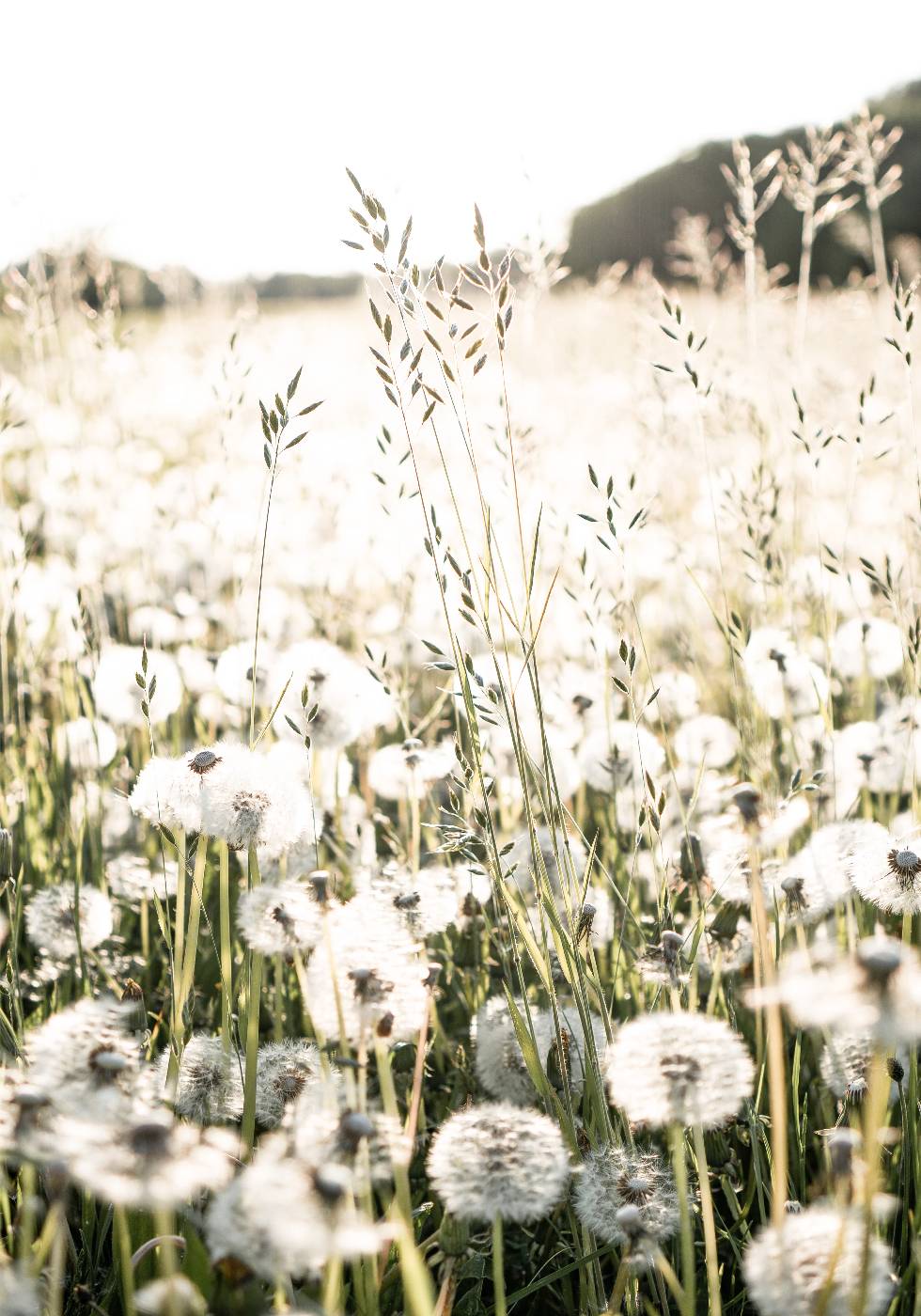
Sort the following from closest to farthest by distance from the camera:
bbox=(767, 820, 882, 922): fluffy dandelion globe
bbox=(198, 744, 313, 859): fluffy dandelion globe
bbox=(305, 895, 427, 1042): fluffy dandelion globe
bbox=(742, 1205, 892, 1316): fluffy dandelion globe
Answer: bbox=(742, 1205, 892, 1316): fluffy dandelion globe, bbox=(305, 895, 427, 1042): fluffy dandelion globe, bbox=(198, 744, 313, 859): fluffy dandelion globe, bbox=(767, 820, 882, 922): fluffy dandelion globe

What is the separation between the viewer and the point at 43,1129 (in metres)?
0.90

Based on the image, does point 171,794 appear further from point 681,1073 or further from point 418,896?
point 681,1073

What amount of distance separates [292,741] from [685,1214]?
1090 millimetres

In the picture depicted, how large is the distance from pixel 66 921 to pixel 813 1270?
1314mm

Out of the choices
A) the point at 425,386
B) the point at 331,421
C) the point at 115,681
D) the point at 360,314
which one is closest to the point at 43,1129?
the point at 425,386

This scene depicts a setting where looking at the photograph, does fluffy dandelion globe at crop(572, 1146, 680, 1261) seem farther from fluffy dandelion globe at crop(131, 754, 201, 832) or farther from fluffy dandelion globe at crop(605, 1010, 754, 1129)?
fluffy dandelion globe at crop(131, 754, 201, 832)

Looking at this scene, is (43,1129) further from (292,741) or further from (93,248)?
(93,248)

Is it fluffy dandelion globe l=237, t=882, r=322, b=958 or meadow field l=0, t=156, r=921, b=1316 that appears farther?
fluffy dandelion globe l=237, t=882, r=322, b=958

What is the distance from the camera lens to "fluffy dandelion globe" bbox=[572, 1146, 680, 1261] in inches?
44.9

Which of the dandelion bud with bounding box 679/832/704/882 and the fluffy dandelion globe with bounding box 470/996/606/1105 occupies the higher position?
the dandelion bud with bounding box 679/832/704/882

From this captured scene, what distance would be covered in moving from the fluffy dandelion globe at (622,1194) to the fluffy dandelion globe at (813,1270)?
22 cm

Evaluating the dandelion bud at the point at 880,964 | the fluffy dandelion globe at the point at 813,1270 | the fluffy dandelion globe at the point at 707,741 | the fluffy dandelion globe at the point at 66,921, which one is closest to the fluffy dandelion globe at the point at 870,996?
the dandelion bud at the point at 880,964

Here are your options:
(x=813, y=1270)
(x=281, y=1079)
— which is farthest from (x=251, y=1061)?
(x=813, y=1270)

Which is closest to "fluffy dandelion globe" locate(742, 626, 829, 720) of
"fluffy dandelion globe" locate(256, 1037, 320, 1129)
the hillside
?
"fluffy dandelion globe" locate(256, 1037, 320, 1129)
